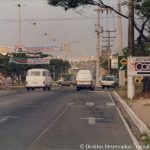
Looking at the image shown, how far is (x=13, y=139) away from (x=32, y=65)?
10326 centimetres

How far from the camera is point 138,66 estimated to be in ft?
127

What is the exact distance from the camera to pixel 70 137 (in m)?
17.3

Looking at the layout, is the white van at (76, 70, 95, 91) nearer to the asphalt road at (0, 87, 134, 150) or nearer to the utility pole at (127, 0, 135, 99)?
the utility pole at (127, 0, 135, 99)

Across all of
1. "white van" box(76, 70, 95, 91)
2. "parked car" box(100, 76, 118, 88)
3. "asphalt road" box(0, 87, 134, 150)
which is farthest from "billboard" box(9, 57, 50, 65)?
"asphalt road" box(0, 87, 134, 150)

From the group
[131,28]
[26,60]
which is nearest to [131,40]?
[131,28]

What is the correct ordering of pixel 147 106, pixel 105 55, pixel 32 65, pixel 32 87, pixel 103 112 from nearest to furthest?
pixel 103 112
pixel 147 106
pixel 32 87
pixel 32 65
pixel 105 55

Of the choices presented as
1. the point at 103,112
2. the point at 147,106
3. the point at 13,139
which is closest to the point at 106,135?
the point at 13,139

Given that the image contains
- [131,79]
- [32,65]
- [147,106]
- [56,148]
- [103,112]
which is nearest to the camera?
[56,148]

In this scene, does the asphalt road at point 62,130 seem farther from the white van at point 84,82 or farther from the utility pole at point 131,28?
the white van at point 84,82

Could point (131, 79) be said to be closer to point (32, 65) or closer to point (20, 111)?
point (20, 111)

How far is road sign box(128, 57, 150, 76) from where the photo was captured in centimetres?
3853

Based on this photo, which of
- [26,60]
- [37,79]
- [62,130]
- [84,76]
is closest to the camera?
[62,130]

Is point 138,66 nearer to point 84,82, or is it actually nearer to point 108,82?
point 84,82

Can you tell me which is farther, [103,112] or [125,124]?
[103,112]
